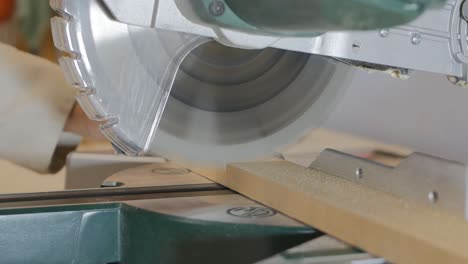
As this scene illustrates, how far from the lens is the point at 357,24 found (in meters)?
0.56

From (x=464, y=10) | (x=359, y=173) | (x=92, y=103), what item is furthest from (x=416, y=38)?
(x=92, y=103)

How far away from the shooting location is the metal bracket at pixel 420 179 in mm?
745

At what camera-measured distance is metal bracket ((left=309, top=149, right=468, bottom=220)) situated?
0.75 metres

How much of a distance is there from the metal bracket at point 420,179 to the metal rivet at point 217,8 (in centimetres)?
28

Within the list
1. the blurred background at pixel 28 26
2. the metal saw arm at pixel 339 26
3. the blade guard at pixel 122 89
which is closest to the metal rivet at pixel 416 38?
the metal saw arm at pixel 339 26

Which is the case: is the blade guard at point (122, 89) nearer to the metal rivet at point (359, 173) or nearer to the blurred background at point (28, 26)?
the metal rivet at point (359, 173)

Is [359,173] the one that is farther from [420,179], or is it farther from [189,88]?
[189,88]

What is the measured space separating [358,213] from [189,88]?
1.08ft

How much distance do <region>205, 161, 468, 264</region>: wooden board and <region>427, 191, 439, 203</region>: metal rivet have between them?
0.05 ft

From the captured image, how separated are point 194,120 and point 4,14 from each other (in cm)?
249

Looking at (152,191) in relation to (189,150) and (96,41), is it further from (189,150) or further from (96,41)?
(96,41)

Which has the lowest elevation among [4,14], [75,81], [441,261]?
[441,261]

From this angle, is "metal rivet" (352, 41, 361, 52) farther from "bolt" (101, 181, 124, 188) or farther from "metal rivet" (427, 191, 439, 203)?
"bolt" (101, 181, 124, 188)

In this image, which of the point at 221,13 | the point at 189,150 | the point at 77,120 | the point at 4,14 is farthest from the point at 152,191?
the point at 4,14
